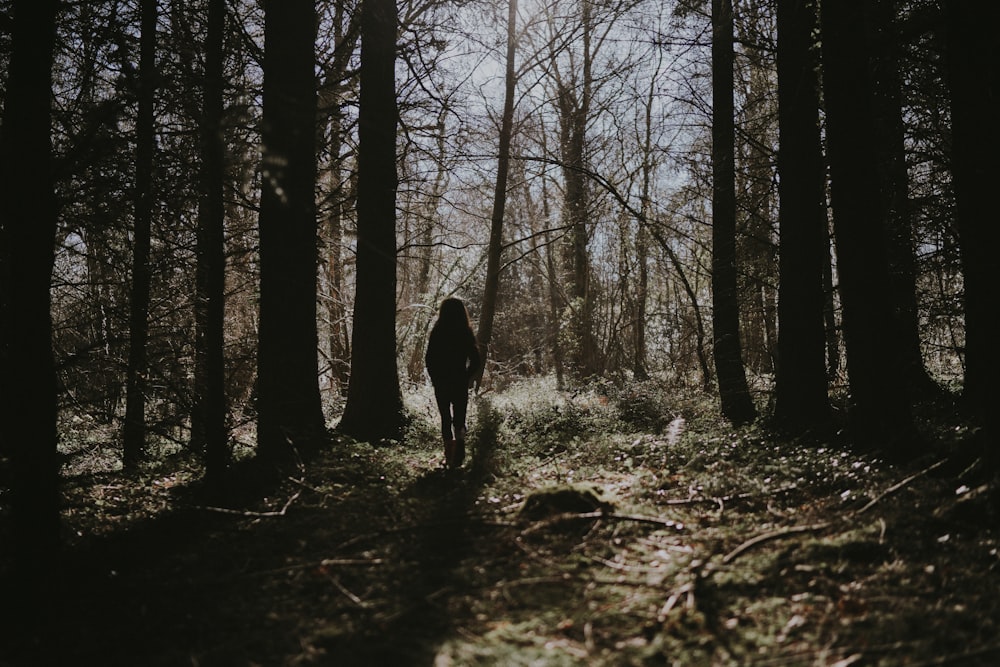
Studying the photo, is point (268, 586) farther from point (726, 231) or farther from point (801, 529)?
point (726, 231)

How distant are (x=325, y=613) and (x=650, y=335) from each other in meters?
27.4

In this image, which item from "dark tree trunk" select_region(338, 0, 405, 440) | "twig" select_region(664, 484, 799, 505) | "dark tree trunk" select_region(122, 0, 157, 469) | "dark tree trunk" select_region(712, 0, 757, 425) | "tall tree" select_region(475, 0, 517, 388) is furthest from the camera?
"tall tree" select_region(475, 0, 517, 388)

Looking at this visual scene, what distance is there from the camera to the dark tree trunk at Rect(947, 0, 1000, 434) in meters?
4.85

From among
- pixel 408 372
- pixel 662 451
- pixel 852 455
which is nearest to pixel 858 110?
pixel 852 455

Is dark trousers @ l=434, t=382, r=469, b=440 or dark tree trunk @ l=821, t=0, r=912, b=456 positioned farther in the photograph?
dark trousers @ l=434, t=382, r=469, b=440

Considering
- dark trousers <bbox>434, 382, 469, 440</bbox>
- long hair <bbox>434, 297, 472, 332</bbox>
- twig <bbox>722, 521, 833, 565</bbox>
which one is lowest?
twig <bbox>722, 521, 833, 565</bbox>

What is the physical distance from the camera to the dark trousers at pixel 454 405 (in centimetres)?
836

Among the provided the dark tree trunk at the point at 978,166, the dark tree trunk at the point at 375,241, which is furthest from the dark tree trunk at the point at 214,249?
the dark tree trunk at the point at 978,166

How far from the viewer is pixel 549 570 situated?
15.2 ft

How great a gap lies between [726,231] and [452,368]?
228 inches

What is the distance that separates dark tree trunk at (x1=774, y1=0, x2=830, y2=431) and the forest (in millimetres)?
44

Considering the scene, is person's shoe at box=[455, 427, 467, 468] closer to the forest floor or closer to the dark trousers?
the dark trousers

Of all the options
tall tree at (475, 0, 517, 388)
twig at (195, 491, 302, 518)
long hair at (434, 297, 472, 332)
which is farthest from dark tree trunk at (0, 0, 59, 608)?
tall tree at (475, 0, 517, 388)

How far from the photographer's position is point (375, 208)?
10352 millimetres
